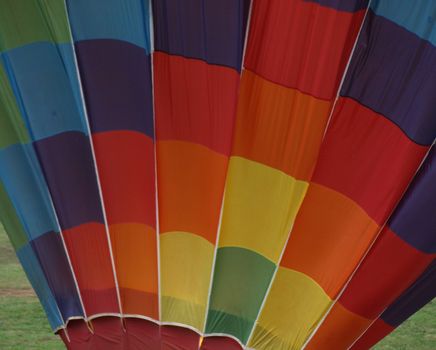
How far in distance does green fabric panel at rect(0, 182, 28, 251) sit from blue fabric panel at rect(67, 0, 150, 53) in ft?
2.02

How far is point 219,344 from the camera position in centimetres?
267

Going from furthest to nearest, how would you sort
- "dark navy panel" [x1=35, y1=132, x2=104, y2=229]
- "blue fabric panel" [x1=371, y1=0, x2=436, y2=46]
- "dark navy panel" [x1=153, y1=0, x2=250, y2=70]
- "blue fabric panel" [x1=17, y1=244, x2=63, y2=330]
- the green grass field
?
the green grass field → "blue fabric panel" [x1=17, y1=244, x2=63, y2=330] → "dark navy panel" [x1=35, y1=132, x2=104, y2=229] → "dark navy panel" [x1=153, y1=0, x2=250, y2=70] → "blue fabric panel" [x1=371, y1=0, x2=436, y2=46]

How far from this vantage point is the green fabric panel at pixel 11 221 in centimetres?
285

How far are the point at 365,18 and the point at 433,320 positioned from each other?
363 cm

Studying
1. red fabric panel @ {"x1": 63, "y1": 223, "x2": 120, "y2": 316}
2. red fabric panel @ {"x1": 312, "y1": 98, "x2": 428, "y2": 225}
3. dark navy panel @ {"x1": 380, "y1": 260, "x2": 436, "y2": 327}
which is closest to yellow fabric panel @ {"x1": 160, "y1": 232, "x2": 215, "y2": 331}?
red fabric panel @ {"x1": 63, "y1": 223, "x2": 120, "y2": 316}

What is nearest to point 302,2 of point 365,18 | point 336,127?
point 365,18

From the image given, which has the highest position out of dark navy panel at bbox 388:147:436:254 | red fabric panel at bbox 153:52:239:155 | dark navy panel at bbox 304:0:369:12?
dark navy panel at bbox 304:0:369:12

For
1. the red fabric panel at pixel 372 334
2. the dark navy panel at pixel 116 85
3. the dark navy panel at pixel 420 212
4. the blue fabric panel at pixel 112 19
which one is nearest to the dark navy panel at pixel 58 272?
the dark navy panel at pixel 116 85

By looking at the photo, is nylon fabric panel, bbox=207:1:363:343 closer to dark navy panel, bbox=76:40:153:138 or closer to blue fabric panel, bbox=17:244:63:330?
dark navy panel, bbox=76:40:153:138

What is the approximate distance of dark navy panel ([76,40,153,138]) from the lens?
102 inches

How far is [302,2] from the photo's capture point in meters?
2.44

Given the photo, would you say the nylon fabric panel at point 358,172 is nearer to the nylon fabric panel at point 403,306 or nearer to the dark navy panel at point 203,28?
the nylon fabric panel at point 403,306

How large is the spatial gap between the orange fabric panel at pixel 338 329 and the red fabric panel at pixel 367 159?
0.95 ft

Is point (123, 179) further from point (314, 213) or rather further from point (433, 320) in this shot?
point (433, 320)
